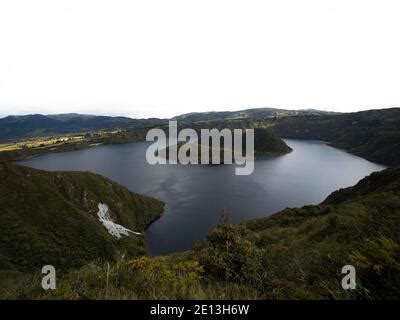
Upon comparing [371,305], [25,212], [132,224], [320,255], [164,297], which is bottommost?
[132,224]

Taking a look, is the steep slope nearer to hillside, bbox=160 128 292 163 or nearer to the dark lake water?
the dark lake water

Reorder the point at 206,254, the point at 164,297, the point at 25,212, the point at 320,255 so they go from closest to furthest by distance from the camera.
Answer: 1. the point at 164,297
2. the point at 206,254
3. the point at 320,255
4. the point at 25,212

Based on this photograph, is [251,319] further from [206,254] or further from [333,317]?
[206,254]

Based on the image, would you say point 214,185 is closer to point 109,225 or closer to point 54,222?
point 109,225

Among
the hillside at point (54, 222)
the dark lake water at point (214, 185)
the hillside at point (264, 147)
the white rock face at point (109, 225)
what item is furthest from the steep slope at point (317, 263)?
the hillside at point (264, 147)

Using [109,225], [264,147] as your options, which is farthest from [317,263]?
[264,147]

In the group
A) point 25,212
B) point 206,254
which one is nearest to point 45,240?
point 25,212

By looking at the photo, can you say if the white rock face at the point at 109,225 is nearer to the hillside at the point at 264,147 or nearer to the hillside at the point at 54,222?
the hillside at the point at 54,222
